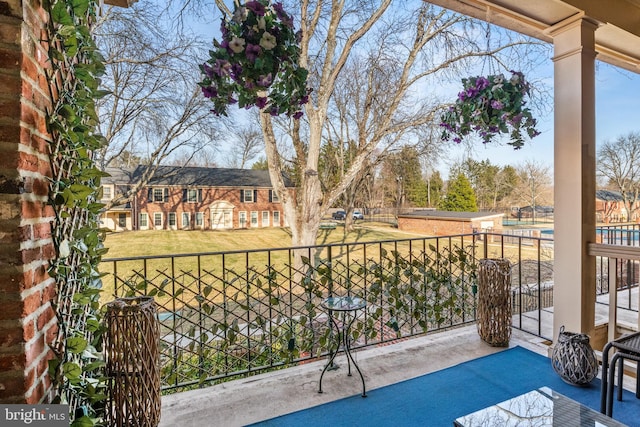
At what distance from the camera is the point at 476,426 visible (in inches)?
52.0

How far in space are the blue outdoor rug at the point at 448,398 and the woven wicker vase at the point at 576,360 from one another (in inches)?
2.5

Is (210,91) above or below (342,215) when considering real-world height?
above

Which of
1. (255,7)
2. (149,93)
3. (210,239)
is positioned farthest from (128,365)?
(210,239)

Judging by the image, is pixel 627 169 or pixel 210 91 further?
pixel 627 169

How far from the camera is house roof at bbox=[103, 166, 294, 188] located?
17.1 meters

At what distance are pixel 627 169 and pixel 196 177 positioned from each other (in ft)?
60.0

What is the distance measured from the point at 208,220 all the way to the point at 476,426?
19.7m

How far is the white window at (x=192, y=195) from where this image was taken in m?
18.7

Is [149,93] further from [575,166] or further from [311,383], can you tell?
[575,166]

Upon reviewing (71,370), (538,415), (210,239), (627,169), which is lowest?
(210,239)

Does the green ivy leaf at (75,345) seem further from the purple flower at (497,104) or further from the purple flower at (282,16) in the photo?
the purple flower at (497,104)

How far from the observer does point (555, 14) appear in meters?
2.44

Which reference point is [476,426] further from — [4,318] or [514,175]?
[514,175]

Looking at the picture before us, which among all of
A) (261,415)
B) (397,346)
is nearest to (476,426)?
(261,415)
